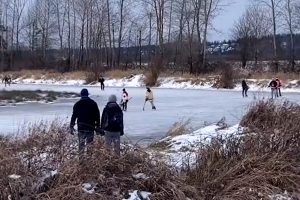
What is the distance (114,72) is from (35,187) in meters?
50.2

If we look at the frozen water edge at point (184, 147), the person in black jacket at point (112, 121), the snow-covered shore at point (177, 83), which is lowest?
the frozen water edge at point (184, 147)

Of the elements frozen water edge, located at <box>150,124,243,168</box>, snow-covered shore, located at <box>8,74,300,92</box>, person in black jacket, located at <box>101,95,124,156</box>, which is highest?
snow-covered shore, located at <box>8,74,300,92</box>

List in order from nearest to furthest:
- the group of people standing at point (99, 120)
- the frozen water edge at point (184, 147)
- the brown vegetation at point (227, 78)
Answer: the frozen water edge at point (184, 147) → the group of people standing at point (99, 120) → the brown vegetation at point (227, 78)

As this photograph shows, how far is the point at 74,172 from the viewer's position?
6.63 metres

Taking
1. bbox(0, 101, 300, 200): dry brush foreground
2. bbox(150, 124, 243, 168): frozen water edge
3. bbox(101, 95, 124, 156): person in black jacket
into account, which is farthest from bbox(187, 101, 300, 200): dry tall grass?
bbox(101, 95, 124, 156): person in black jacket

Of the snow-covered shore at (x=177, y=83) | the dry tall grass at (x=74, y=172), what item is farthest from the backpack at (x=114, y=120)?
the snow-covered shore at (x=177, y=83)

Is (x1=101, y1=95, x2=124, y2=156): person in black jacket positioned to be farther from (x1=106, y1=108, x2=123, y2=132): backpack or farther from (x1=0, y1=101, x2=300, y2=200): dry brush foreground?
(x1=0, y1=101, x2=300, y2=200): dry brush foreground

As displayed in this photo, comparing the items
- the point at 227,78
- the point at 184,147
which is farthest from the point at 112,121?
the point at 227,78

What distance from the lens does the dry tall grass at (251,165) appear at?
7.26 m

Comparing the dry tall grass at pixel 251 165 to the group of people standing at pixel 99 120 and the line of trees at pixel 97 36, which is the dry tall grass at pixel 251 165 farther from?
the line of trees at pixel 97 36

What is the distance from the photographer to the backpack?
9.39 meters

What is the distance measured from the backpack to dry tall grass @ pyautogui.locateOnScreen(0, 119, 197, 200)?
1.95m

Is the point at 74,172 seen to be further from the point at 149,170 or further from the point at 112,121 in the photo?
the point at 112,121

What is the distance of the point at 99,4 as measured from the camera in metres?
71.7
